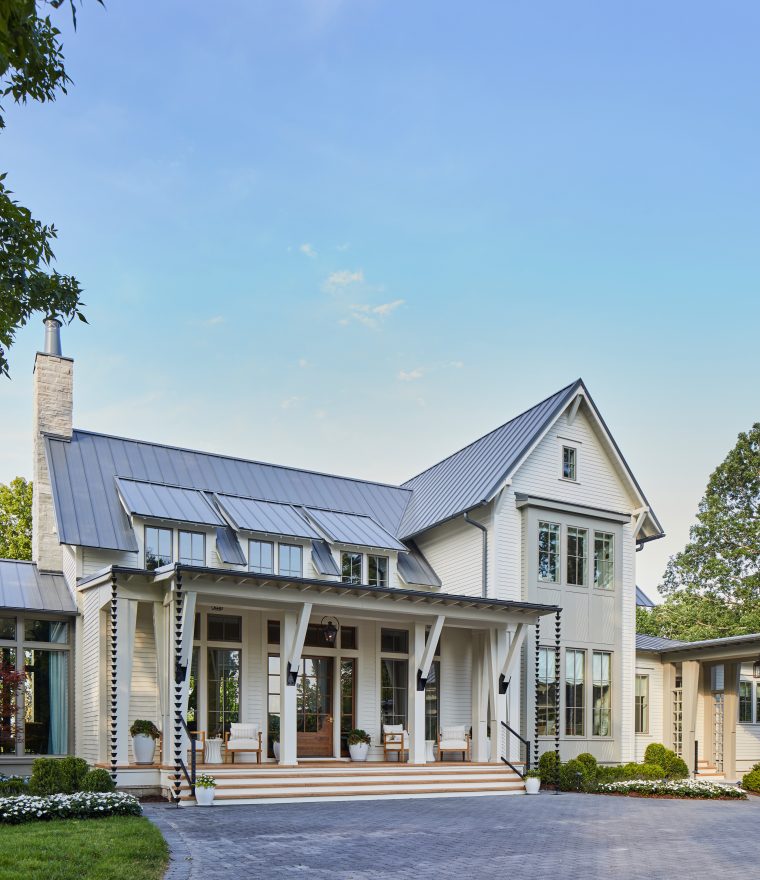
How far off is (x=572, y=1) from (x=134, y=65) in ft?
25.5

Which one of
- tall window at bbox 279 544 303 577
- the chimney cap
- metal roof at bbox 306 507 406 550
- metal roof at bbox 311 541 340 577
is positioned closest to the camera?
tall window at bbox 279 544 303 577

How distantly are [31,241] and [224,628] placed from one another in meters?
13.4

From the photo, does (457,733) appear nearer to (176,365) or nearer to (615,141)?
(176,365)

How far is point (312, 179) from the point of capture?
1991 centimetres

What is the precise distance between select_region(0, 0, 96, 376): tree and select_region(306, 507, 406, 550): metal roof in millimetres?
14482

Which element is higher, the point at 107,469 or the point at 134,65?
the point at 134,65

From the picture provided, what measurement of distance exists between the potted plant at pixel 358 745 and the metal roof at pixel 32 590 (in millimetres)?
6462

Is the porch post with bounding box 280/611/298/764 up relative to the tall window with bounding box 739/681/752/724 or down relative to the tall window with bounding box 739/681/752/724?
up

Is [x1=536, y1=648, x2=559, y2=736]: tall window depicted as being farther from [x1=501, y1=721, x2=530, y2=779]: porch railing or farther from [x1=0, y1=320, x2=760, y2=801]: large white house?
→ [x1=501, y1=721, x2=530, y2=779]: porch railing

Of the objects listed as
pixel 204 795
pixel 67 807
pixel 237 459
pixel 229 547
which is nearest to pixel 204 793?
pixel 204 795

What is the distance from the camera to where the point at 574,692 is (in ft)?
75.3

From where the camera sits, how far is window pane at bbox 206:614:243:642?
19.9 m

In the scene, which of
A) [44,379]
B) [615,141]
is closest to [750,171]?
[615,141]

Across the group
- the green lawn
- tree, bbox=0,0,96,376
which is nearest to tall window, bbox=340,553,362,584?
the green lawn
